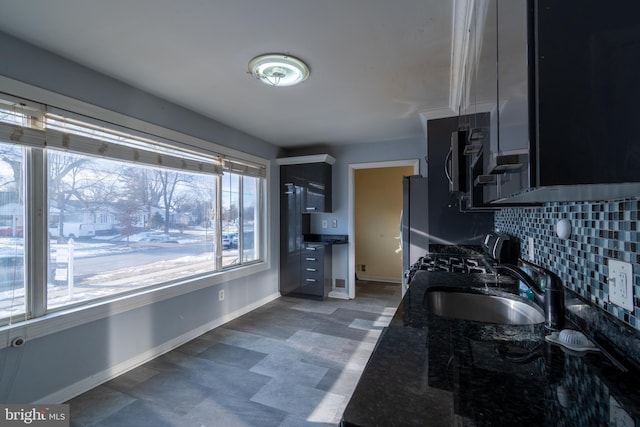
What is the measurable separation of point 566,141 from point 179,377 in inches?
107

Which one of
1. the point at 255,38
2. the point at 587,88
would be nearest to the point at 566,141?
the point at 587,88

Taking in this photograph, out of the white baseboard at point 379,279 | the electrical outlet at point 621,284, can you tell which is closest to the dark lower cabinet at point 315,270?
the white baseboard at point 379,279

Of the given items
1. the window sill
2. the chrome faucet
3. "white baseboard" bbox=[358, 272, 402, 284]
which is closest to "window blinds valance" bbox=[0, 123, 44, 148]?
the window sill

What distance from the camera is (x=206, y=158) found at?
10.7 feet

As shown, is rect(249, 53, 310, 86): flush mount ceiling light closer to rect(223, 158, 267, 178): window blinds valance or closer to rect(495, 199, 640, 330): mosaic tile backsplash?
rect(223, 158, 267, 178): window blinds valance

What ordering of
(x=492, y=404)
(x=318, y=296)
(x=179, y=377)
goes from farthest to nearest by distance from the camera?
(x=318, y=296)
(x=179, y=377)
(x=492, y=404)

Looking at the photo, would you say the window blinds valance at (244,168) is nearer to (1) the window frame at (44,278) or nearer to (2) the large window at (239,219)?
(2) the large window at (239,219)

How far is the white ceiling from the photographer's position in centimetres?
156

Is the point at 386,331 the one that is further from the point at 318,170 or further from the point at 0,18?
the point at 318,170

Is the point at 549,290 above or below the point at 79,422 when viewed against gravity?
above

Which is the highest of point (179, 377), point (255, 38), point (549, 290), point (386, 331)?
point (255, 38)

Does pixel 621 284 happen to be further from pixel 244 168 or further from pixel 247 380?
pixel 244 168

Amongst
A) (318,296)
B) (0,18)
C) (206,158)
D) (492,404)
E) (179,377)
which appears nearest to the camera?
(492,404)

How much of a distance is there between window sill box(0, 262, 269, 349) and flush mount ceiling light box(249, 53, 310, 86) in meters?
2.08
